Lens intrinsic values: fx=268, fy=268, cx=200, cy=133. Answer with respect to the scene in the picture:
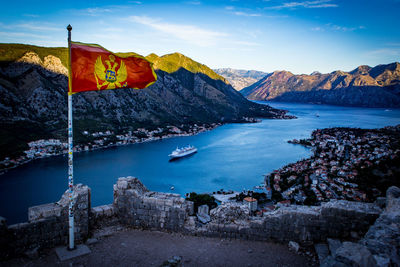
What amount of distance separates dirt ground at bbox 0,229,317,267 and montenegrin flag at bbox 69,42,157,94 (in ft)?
12.0

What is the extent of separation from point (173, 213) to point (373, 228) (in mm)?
4346

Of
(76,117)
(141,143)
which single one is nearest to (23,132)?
(76,117)

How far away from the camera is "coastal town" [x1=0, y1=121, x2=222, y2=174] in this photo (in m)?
50.4

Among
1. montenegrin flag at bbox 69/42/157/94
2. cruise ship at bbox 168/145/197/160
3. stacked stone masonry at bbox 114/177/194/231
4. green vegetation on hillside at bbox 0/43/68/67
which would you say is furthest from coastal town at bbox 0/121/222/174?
montenegrin flag at bbox 69/42/157/94

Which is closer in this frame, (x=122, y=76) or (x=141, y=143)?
(x=122, y=76)

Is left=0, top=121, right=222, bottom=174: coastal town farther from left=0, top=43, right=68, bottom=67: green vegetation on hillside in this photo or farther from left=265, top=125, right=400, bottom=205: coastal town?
left=265, top=125, right=400, bottom=205: coastal town

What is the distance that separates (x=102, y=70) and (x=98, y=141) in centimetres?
6286

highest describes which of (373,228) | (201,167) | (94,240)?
(373,228)

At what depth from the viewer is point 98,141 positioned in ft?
214

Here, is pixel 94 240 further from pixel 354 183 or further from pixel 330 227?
pixel 354 183

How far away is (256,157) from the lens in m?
62.5

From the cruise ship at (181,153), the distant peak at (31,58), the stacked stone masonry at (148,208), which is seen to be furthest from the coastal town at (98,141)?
the stacked stone masonry at (148,208)

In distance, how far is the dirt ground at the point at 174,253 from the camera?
18.2 ft

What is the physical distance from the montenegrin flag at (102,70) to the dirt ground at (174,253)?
365cm
